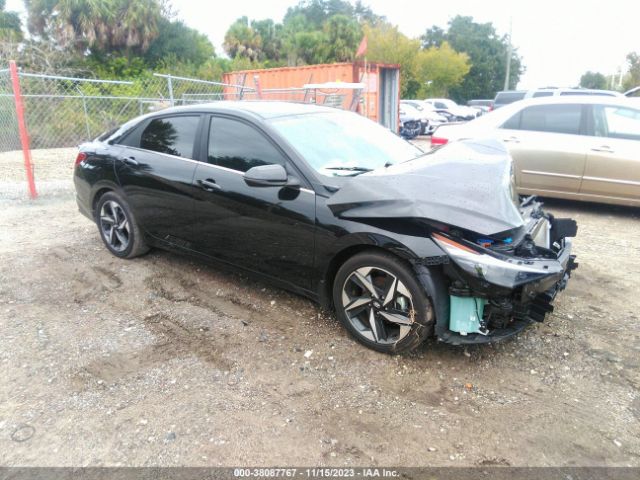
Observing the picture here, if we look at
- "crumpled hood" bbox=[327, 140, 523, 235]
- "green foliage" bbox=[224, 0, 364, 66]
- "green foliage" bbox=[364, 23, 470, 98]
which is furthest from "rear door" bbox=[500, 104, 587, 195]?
"green foliage" bbox=[364, 23, 470, 98]

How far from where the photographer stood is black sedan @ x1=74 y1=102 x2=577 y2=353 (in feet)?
9.57

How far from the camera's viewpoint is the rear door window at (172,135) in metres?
4.21

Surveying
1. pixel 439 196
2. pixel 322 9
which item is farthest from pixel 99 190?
pixel 322 9

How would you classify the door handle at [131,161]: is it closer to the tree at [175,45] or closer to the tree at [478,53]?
the tree at [175,45]

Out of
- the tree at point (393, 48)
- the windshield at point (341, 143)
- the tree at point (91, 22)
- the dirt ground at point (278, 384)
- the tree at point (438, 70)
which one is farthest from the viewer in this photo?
the tree at point (438, 70)

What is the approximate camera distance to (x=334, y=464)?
2414 mm

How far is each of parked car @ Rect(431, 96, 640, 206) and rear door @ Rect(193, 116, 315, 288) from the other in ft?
14.7

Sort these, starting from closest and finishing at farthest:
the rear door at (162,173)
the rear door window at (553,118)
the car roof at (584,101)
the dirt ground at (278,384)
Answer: the dirt ground at (278,384)
the rear door at (162,173)
the car roof at (584,101)
the rear door window at (553,118)

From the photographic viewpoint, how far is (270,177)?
3369 millimetres

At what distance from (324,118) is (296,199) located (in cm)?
104

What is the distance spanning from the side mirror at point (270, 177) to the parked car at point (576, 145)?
4.64m

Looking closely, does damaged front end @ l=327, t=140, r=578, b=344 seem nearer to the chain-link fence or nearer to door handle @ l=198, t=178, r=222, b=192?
door handle @ l=198, t=178, r=222, b=192

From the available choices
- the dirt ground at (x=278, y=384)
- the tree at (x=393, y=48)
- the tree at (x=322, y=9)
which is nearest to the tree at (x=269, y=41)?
the tree at (x=393, y=48)

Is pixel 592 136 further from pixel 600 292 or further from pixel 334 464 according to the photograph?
pixel 334 464
